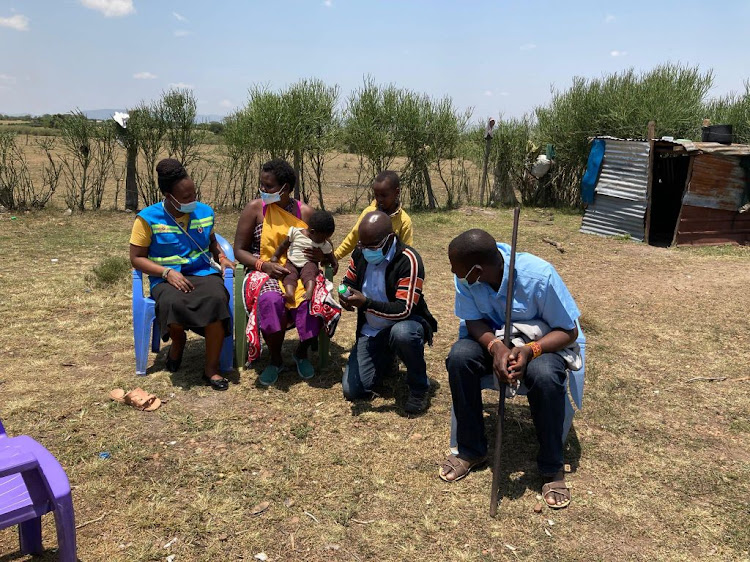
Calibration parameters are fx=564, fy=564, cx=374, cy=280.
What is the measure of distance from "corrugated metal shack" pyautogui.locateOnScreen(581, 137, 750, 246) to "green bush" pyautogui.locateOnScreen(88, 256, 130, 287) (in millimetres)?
8405

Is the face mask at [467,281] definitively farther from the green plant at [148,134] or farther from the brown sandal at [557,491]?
the green plant at [148,134]

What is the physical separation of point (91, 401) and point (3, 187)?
8.38 metres

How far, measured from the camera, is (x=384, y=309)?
3.44 metres

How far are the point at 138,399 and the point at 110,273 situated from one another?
306cm

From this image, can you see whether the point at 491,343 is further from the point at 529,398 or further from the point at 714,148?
the point at 714,148

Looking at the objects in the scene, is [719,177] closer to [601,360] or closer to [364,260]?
[601,360]

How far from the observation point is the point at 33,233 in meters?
8.70

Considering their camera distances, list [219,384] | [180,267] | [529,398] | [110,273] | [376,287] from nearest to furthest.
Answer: [529,398]
[376,287]
[219,384]
[180,267]
[110,273]

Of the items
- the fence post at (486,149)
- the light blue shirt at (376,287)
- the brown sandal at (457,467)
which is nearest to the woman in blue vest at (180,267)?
the light blue shirt at (376,287)

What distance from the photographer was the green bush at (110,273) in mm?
6031

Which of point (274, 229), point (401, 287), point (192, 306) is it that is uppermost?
point (274, 229)

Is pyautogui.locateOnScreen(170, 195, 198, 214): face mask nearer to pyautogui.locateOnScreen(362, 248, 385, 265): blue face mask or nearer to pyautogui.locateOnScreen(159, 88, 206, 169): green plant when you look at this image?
pyautogui.locateOnScreen(362, 248, 385, 265): blue face mask

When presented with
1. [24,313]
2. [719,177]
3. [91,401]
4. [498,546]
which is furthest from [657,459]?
[719,177]

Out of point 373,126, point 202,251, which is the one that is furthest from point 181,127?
point 202,251
